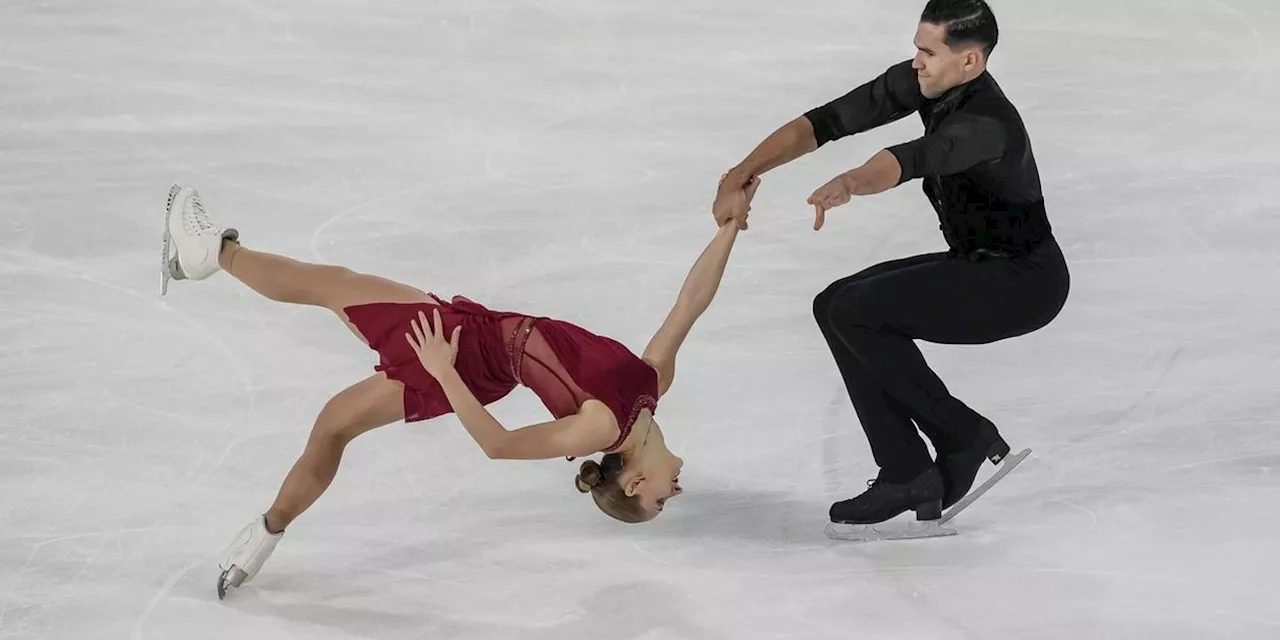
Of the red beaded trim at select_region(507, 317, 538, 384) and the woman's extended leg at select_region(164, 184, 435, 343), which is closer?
the red beaded trim at select_region(507, 317, 538, 384)

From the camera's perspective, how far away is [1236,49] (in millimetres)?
8875

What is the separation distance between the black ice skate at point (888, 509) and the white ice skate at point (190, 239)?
1822 millimetres

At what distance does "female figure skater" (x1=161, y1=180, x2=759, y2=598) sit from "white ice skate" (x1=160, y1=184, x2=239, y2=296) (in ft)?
1.28

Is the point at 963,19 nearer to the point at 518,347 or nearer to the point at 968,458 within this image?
the point at 968,458

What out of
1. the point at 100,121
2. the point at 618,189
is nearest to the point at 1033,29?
the point at 618,189

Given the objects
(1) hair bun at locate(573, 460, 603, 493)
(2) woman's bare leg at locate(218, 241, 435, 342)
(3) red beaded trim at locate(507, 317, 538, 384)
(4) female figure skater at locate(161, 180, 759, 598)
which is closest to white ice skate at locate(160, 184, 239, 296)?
(2) woman's bare leg at locate(218, 241, 435, 342)

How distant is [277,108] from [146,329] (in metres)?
2.30

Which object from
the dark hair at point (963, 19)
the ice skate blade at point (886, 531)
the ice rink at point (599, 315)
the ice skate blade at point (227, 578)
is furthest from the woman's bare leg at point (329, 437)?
the dark hair at point (963, 19)

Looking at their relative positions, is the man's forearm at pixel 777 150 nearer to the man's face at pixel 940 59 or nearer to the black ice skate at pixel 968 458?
the man's face at pixel 940 59

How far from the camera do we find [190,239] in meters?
4.89

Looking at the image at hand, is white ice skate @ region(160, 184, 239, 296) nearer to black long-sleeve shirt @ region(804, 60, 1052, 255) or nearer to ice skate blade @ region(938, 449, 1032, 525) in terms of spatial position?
black long-sleeve shirt @ region(804, 60, 1052, 255)

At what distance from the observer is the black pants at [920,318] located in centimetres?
468

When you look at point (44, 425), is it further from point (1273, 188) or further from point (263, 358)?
point (1273, 188)

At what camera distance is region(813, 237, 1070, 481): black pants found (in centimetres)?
468
